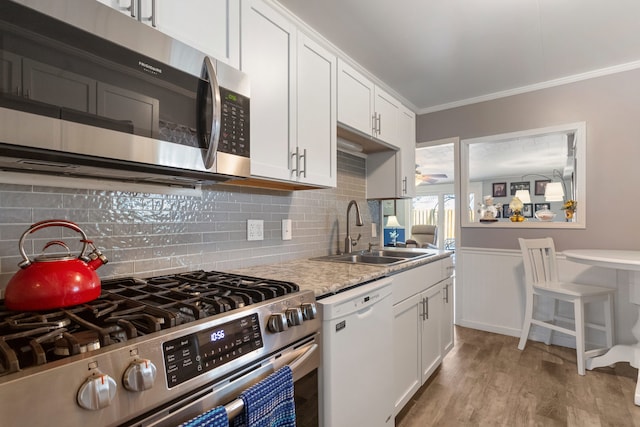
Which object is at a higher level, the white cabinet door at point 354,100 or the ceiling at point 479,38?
the ceiling at point 479,38

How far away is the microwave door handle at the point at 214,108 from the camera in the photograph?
1059mm

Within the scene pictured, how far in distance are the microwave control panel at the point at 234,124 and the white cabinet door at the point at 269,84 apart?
0.34ft

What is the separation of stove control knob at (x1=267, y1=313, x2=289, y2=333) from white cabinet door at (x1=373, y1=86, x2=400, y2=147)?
1.65 m

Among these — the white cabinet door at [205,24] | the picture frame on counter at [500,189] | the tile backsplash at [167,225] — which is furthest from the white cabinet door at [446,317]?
the picture frame on counter at [500,189]

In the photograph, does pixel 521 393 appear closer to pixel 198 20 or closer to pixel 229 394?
pixel 229 394

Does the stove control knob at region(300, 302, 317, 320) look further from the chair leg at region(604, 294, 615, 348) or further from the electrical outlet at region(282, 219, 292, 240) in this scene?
the chair leg at region(604, 294, 615, 348)

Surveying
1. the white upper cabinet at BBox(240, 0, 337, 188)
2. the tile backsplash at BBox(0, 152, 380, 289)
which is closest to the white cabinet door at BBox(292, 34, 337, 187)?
the white upper cabinet at BBox(240, 0, 337, 188)

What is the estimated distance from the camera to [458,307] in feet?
11.3

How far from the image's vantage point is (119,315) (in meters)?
0.76

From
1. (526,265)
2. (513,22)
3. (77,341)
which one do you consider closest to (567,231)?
(526,265)

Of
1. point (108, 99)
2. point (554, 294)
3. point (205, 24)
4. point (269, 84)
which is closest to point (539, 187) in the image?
point (554, 294)

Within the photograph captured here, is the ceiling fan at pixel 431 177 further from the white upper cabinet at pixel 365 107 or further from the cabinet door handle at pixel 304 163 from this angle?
the cabinet door handle at pixel 304 163

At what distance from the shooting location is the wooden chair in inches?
93.4

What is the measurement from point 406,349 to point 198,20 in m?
1.89
